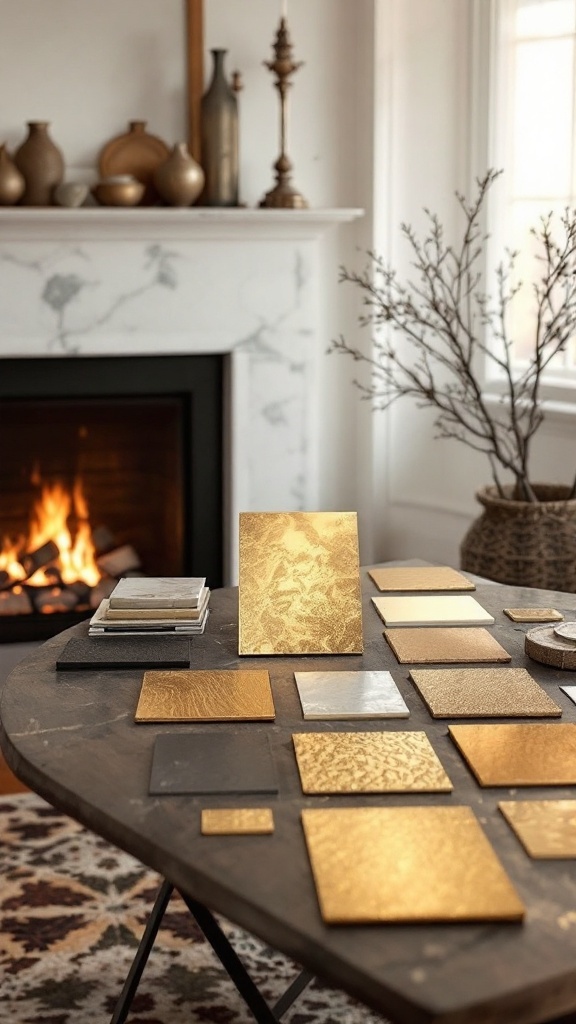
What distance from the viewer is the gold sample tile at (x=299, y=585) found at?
6.61 ft

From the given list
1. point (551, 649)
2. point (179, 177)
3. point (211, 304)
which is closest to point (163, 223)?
point (179, 177)

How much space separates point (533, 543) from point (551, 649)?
1549 mm

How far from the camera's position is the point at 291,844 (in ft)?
4.46

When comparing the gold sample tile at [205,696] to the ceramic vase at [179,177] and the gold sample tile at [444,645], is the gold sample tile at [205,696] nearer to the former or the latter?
the gold sample tile at [444,645]

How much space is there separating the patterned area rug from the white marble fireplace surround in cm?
145

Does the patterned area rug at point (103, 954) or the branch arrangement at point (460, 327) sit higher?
the branch arrangement at point (460, 327)

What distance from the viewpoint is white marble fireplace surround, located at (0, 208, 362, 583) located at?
3779 millimetres

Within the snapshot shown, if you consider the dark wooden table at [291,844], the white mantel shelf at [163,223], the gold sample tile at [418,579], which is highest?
the white mantel shelf at [163,223]

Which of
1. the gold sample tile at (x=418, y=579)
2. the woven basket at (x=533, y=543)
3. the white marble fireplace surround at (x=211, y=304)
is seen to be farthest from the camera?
the white marble fireplace surround at (x=211, y=304)

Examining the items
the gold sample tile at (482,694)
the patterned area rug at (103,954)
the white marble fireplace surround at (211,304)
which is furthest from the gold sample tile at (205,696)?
the white marble fireplace surround at (211,304)

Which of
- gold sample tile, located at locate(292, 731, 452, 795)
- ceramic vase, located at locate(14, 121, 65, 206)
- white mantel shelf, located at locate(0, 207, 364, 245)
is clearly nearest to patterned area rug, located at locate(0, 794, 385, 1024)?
gold sample tile, located at locate(292, 731, 452, 795)

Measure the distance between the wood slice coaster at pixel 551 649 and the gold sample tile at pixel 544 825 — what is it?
0.50 metres

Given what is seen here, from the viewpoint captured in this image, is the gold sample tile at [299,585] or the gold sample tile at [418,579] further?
the gold sample tile at [418,579]

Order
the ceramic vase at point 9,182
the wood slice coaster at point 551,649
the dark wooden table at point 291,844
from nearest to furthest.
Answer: the dark wooden table at point 291,844 → the wood slice coaster at point 551,649 → the ceramic vase at point 9,182
